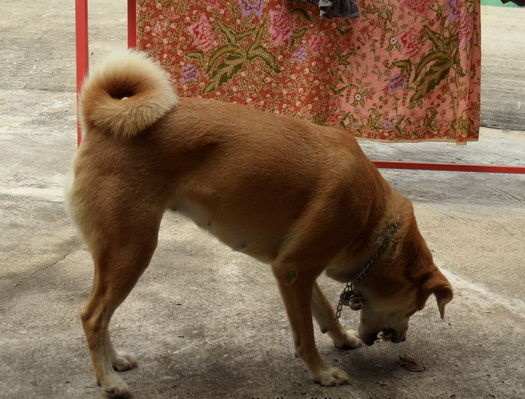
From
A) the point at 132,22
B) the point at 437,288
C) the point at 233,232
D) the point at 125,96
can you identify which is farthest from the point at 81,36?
the point at 437,288

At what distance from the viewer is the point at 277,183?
293cm

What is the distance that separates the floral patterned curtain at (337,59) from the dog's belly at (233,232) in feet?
7.42

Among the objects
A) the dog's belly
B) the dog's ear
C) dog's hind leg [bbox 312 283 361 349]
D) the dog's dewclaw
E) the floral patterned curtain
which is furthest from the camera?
the floral patterned curtain

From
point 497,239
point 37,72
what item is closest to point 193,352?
point 497,239

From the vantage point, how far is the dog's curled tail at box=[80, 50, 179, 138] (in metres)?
2.84

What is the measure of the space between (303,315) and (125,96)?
1.07 metres

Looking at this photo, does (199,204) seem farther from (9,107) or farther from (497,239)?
(9,107)

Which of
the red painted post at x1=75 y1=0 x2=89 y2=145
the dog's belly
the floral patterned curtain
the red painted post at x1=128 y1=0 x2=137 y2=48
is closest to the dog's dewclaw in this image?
the dog's belly

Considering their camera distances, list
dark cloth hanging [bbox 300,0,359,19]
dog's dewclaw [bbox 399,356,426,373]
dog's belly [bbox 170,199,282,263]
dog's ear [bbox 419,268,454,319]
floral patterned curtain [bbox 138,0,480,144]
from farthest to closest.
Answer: floral patterned curtain [bbox 138,0,480,144]
dark cloth hanging [bbox 300,0,359,19]
dog's dewclaw [bbox 399,356,426,373]
dog's ear [bbox 419,268,454,319]
dog's belly [bbox 170,199,282,263]

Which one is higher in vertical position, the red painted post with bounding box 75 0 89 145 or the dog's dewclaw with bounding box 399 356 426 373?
the red painted post with bounding box 75 0 89 145

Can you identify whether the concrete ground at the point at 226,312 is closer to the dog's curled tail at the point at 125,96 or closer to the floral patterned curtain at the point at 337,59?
the floral patterned curtain at the point at 337,59

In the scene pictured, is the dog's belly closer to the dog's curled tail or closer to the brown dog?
the brown dog

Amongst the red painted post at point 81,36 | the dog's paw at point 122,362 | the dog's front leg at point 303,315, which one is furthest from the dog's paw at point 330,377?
the red painted post at point 81,36

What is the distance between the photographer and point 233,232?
3006 millimetres
